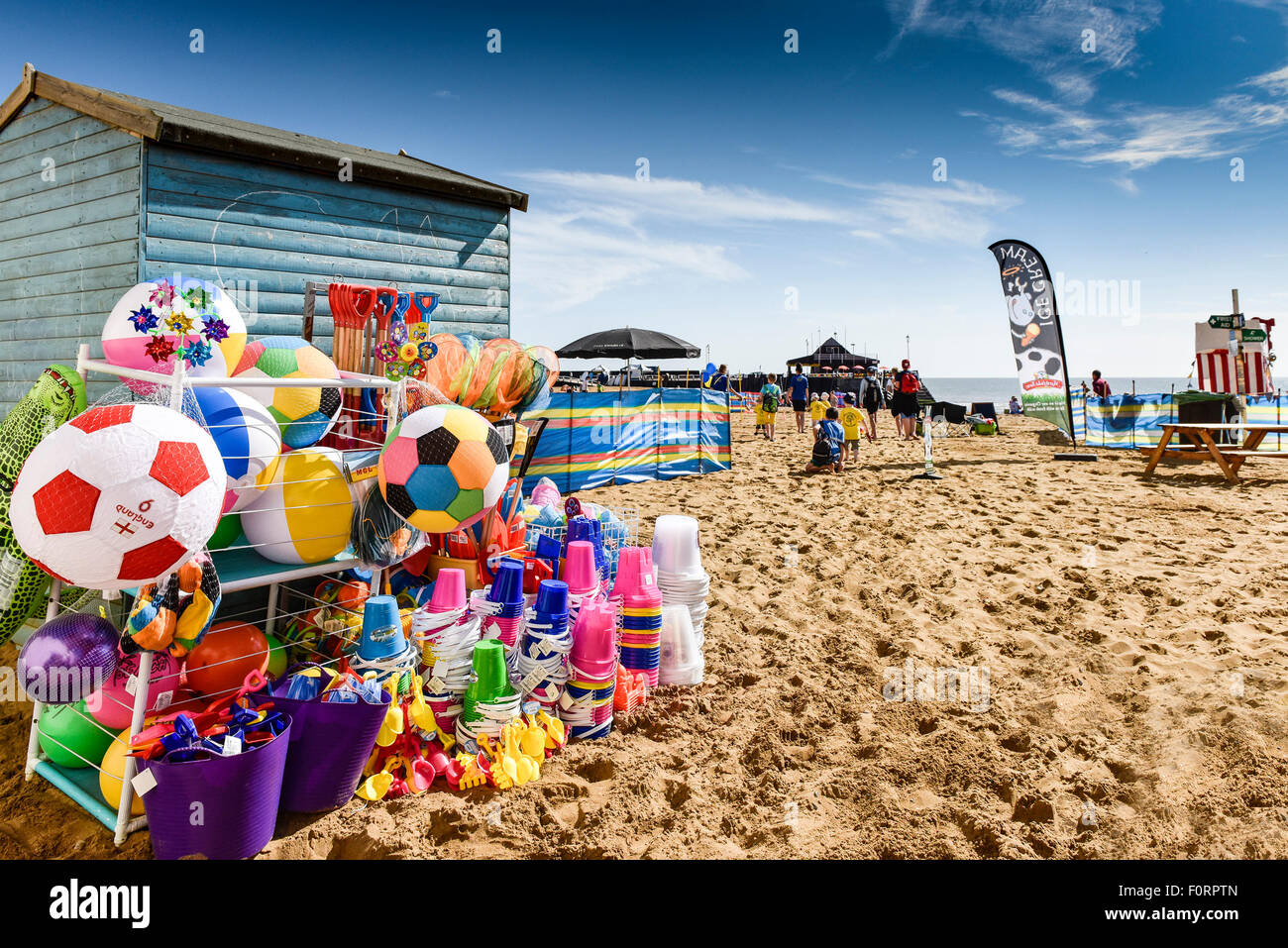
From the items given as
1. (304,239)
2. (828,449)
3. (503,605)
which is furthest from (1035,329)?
(503,605)

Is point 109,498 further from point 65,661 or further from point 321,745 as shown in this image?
point 321,745

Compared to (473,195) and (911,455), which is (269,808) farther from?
(911,455)

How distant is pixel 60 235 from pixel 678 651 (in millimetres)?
5738

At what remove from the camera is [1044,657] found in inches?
186

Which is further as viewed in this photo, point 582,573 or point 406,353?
point 582,573

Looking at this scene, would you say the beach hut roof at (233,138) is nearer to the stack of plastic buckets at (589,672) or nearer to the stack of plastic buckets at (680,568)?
the stack of plastic buckets at (680,568)

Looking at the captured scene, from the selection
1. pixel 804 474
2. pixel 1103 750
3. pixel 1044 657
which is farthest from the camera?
pixel 804 474

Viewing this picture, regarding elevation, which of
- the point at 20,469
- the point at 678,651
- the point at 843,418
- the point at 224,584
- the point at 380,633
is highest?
the point at 843,418

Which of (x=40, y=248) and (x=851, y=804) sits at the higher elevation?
(x=40, y=248)

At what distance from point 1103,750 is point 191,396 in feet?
15.7

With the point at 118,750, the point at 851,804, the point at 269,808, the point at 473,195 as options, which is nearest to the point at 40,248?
the point at 473,195

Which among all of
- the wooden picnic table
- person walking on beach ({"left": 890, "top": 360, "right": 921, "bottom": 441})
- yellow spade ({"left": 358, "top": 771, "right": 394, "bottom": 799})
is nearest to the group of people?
person walking on beach ({"left": 890, "top": 360, "right": 921, "bottom": 441})

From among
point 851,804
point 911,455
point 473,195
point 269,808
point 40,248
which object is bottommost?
point 851,804

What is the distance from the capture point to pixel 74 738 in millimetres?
3291
